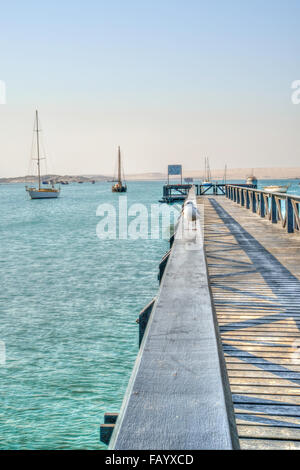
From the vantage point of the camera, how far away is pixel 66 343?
36.5ft

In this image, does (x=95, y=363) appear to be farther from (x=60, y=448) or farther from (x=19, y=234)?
(x=19, y=234)

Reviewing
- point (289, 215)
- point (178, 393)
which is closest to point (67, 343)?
point (289, 215)

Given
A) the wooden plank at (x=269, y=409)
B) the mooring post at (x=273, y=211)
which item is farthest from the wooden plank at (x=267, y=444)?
the mooring post at (x=273, y=211)

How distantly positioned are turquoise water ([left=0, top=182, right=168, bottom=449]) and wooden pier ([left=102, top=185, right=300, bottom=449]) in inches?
108

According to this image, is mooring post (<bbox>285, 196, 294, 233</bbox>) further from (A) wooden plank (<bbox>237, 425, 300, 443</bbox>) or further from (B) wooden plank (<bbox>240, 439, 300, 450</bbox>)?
(B) wooden plank (<bbox>240, 439, 300, 450</bbox>)

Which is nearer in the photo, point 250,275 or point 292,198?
point 250,275

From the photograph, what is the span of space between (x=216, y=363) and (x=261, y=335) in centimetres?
311

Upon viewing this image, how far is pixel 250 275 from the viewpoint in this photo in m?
7.94

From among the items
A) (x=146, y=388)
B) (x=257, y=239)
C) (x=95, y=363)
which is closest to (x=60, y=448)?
(x=95, y=363)

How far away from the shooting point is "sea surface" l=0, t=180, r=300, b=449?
24.3ft

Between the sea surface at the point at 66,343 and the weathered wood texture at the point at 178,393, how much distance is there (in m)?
5.31

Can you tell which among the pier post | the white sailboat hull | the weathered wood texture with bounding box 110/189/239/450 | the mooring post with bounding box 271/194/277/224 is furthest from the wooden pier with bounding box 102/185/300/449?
the white sailboat hull

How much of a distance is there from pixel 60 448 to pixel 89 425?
2.22ft

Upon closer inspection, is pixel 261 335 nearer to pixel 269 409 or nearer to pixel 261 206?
pixel 269 409
